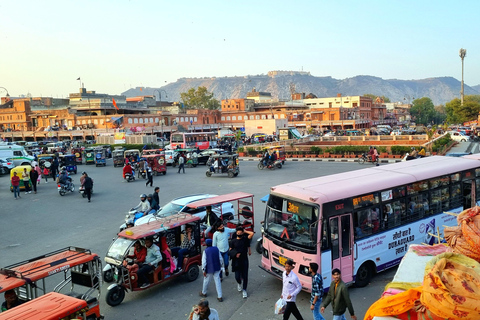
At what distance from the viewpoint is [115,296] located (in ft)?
25.7

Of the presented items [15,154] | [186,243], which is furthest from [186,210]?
[15,154]

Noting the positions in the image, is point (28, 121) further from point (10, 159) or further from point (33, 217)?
point (33, 217)

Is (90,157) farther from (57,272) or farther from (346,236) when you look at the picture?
(346,236)

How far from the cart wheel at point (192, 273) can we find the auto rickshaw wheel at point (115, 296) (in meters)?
1.52

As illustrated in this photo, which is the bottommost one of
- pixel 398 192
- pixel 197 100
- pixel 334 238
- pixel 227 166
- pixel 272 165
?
pixel 272 165

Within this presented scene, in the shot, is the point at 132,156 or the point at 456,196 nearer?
the point at 456,196

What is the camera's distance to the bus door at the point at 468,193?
34.9ft

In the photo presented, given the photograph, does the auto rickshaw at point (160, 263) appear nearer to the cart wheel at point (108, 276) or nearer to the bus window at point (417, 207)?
the cart wheel at point (108, 276)

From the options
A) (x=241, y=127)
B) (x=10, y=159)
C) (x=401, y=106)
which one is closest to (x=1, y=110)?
(x=241, y=127)

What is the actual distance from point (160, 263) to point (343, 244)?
12.7ft

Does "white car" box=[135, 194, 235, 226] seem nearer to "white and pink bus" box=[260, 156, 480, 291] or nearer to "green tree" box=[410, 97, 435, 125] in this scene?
"white and pink bus" box=[260, 156, 480, 291]

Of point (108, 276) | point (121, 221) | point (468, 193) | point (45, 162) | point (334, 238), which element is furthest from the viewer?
point (45, 162)

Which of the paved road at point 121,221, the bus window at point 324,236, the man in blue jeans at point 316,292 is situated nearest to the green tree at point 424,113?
the paved road at point 121,221

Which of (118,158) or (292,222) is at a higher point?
(292,222)
